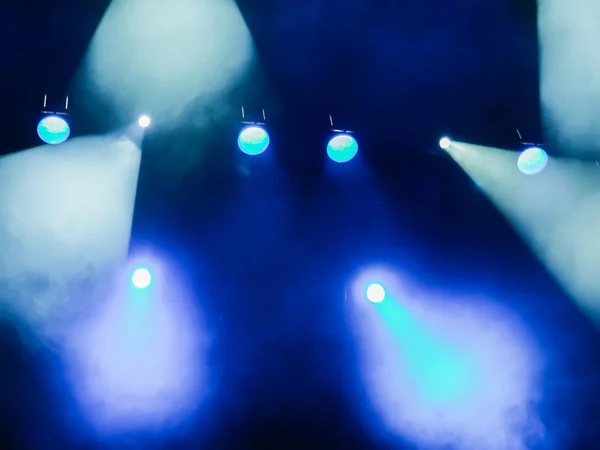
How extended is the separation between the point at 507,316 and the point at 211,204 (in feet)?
8.42

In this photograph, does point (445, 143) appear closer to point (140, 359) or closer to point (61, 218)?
point (140, 359)

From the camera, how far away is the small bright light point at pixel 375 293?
15.9 feet

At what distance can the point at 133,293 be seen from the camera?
4.48 metres

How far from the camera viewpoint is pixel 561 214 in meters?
5.05

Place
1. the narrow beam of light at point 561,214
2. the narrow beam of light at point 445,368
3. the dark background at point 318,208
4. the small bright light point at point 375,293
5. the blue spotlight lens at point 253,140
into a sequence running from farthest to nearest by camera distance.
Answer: the narrow beam of light at point 561,214
the small bright light point at point 375,293
the narrow beam of light at point 445,368
the blue spotlight lens at point 253,140
the dark background at point 318,208

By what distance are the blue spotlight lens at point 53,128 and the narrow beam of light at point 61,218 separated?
317 mm

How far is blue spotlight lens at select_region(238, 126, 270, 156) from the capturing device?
4328mm

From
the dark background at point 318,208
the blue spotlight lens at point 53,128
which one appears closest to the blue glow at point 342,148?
the dark background at point 318,208

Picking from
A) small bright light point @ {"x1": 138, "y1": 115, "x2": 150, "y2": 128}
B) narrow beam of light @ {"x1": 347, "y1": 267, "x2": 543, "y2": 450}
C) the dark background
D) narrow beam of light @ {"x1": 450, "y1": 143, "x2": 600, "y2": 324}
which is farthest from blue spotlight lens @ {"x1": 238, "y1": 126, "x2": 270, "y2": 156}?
narrow beam of light @ {"x1": 450, "y1": 143, "x2": 600, "y2": 324}

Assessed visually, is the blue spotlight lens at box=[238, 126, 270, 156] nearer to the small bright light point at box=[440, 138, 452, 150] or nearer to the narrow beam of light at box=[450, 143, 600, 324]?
the small bright light point at box=[440, 138, 452, 150]

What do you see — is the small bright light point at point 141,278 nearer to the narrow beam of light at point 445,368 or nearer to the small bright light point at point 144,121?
the small bright light point at point 144,121

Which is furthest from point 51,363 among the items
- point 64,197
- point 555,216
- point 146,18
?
point 555,216

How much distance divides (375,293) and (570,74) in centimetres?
229

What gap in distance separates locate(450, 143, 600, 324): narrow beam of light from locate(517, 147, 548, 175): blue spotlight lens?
303 millimetres
